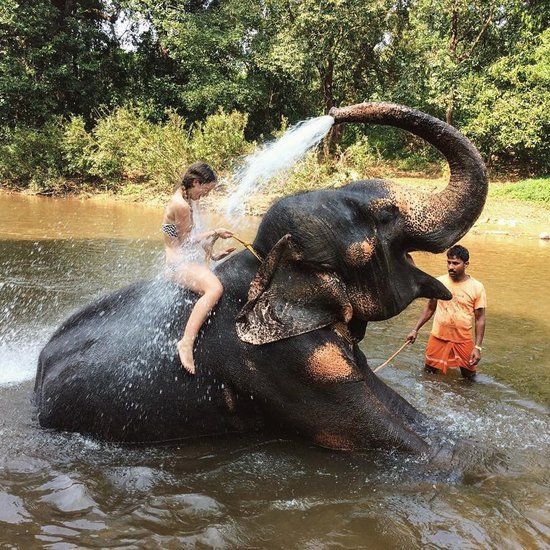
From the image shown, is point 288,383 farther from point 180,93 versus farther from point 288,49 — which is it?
point 180,93

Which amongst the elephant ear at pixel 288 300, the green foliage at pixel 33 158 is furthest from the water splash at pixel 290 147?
the green foliage at pixel 33 158

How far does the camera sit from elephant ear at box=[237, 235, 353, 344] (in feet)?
9.34

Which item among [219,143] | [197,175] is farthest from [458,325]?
[219,143]

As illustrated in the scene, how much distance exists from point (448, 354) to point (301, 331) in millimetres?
→ 2835

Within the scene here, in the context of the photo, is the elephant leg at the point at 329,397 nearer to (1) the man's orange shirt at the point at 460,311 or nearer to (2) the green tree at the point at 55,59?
(1) the man's orange shirt at the point at 460,311

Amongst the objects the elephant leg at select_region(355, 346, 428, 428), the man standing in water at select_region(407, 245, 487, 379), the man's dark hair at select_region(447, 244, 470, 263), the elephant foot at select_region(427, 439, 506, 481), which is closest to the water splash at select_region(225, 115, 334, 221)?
the elephant leg at select_region(355, 346, 428, 428)

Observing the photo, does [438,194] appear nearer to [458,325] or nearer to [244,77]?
[458,325]

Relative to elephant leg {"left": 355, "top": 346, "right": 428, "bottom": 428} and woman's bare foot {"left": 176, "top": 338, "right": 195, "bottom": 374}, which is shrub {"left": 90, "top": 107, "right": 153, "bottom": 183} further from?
elephant leg {"left": 355, "top": 346, "right": 428, "bottom": 428}

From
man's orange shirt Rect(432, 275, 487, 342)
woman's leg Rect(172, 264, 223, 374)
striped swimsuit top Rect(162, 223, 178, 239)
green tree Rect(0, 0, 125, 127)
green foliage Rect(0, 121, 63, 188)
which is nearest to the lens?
woman's leg Rect(172, 264, 223, 374)

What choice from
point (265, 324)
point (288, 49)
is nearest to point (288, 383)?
point (265, 324)

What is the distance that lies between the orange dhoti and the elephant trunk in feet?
8.14

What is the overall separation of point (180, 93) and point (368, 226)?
80.7ft

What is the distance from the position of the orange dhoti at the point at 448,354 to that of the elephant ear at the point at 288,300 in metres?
2.63

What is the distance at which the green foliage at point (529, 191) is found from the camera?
17062 millimetres
